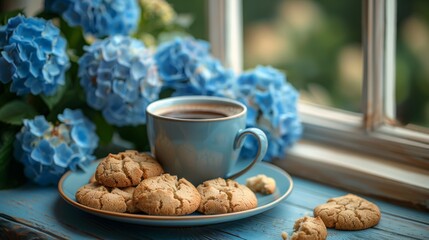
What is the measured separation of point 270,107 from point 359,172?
0.70 ft

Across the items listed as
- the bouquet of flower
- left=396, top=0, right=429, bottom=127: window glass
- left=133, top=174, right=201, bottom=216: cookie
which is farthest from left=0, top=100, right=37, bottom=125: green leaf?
left=396, top=0, right=429, bottom=127: window glass

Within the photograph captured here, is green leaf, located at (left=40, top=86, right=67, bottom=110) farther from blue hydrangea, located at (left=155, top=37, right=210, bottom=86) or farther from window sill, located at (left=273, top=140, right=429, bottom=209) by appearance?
window sill, located at (left=273, top=140, right=429, bottom=209)

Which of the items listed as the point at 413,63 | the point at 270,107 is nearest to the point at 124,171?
the point at 270,107

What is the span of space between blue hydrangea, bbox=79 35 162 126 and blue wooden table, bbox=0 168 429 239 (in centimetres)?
20

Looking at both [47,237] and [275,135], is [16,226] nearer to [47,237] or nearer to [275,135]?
[47,237]

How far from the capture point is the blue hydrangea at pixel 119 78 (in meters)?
1.26

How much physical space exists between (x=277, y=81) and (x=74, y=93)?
0.40 meters

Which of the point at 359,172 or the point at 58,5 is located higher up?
the point at 58,5

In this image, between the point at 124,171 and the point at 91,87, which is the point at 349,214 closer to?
the point at 124,171

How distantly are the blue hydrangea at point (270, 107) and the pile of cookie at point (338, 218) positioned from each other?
230mm

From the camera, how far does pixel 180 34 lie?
152 centimetres

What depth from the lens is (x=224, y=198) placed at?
3.37ft

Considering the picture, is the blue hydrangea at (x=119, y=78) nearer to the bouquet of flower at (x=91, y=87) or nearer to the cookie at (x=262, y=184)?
the bouquet of flower at (x=91, y=87)

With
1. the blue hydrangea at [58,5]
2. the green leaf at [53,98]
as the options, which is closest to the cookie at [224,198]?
the green leaf at [53,98]
